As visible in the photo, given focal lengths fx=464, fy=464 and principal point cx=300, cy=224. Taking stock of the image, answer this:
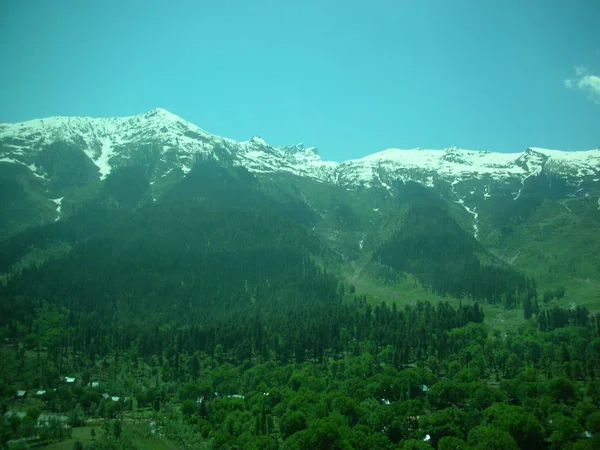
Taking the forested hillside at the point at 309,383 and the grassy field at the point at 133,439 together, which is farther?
the grassy field at the point at 133,439

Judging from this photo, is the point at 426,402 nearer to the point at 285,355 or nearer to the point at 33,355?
the point at 285,355

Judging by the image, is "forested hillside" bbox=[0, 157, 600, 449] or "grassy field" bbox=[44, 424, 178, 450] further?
"grassy field" bbox=[44, 424, 178, 450]

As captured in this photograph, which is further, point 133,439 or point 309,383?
point 309,383

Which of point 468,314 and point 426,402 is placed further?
point 468,314

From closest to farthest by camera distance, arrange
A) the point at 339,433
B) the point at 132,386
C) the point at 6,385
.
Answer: the point at 339,433, the point at 6,385, the point at 132,386

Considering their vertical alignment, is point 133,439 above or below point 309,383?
below

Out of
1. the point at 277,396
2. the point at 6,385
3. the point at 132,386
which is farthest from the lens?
the point at 132,386

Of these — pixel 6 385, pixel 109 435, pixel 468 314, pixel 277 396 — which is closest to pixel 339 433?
pixel 277 396

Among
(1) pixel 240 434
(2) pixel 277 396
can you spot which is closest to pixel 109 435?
(1) pixel 240 434

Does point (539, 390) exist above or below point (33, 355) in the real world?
above
